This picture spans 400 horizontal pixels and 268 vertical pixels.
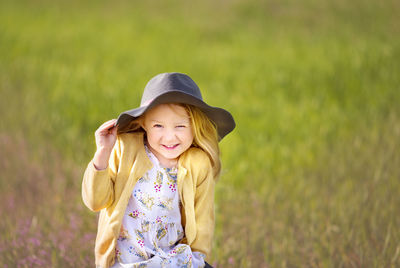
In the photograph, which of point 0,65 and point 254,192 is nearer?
point 254,192

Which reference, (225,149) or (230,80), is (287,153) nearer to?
(225,149)

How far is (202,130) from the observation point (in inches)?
93.7

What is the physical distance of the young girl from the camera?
220cm

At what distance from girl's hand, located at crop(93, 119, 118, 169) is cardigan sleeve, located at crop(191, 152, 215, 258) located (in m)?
0.50

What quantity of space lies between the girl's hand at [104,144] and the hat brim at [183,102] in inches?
2.5

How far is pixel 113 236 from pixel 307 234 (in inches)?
67.5

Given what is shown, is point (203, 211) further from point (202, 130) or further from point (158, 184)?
point (202, 130)

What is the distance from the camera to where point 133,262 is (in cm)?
224

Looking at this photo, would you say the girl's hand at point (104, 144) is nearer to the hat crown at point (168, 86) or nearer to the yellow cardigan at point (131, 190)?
the yellow cardigan at point (131, 190)

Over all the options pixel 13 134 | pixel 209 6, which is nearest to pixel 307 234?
pixel 13 134

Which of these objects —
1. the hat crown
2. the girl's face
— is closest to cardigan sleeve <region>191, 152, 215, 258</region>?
the girl's face

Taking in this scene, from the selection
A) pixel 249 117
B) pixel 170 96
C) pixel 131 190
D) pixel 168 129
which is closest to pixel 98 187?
pixel 131 190

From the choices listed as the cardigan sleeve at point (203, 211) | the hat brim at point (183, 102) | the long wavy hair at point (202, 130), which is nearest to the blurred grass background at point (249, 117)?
the long wavy hair at point (202, 130)

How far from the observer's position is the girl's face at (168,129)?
7.36ft
